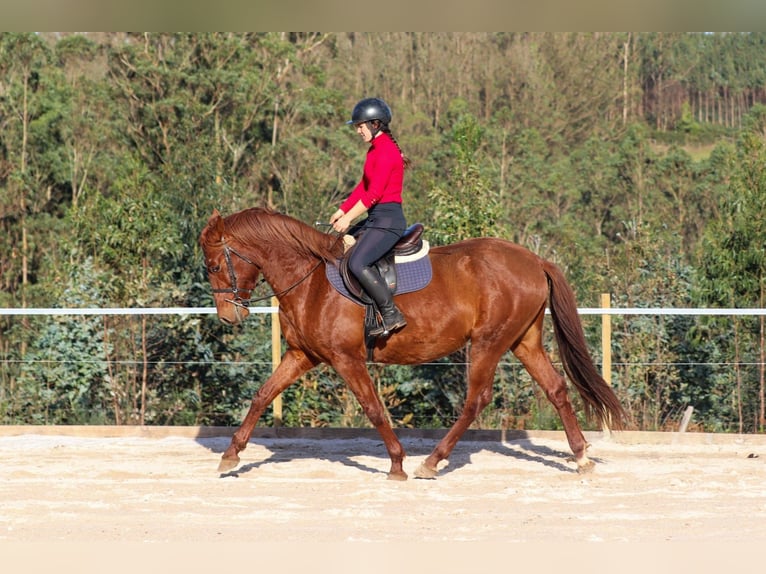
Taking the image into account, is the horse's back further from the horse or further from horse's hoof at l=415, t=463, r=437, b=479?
horse's hoof at l=415, t=463, r=437, b=479

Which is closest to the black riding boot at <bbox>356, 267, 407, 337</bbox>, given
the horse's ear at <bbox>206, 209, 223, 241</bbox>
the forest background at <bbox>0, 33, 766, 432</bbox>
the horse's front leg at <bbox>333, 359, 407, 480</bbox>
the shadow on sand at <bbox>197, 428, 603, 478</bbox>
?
the horse's front leg at <bbox>333, 359, 407, 480</bbox>

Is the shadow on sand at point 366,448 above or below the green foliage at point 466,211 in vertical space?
below

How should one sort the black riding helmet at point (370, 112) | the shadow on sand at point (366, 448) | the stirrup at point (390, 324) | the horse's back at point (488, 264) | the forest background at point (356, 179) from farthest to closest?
1. the forest background at point (356, 179)
2. the shadow on sand at point (366, 448)
3. the horse's back at point (488, 264)
4. the stirrup at point (390, 324)
5. the black riding helmet at point (370, 112)

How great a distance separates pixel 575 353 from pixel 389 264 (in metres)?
1.64

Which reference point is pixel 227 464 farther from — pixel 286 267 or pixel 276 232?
pixel 276 232

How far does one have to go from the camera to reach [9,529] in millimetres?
5566

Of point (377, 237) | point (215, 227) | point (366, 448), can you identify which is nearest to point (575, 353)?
point (377, 237)

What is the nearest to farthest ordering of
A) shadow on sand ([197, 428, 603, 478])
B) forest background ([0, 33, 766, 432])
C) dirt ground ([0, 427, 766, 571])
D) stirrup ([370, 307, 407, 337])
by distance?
dirt ground ([0, 427, 766, 571])
stirrup ([370, 307, 407, 337])
shadow on sand ([197, 428, 603, 478])
forest background ([0, 33, 766, 432])

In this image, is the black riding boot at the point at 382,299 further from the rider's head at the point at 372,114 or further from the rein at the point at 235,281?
the rider's head at the point at 372,114

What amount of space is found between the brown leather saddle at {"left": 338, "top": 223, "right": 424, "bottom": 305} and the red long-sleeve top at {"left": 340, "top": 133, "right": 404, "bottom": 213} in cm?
34

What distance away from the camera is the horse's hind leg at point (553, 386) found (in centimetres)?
734

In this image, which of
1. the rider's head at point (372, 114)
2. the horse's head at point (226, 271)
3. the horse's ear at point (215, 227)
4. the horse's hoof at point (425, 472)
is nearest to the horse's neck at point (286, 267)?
the horse's head at point (226, 271)

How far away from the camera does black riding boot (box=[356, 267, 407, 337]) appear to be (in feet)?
22.6

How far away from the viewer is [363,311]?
706 centimetres
